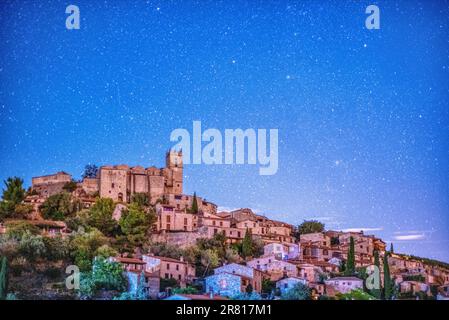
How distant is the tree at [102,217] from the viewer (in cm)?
1267

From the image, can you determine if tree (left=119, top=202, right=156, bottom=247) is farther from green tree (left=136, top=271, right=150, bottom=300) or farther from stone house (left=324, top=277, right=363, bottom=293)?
stone house (left=324, top=277, right=363, bottom=293)

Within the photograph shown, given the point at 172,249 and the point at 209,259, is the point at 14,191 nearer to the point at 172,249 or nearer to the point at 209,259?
the point at 172,249

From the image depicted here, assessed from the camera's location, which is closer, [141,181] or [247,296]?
[247,296]

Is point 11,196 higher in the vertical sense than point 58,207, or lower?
higher

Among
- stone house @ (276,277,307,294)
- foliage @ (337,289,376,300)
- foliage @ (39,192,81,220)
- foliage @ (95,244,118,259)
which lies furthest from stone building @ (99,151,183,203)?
foliage @ (337,289,376,300)

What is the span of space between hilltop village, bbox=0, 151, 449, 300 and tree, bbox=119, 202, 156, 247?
0.02m

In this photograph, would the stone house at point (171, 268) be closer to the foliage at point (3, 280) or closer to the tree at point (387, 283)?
the foliage at point (3, 280)

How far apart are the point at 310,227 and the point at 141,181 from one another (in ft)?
11.4

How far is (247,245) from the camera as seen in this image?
12.9m

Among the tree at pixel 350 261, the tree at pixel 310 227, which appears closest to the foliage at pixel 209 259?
the tree at pixel 310 227

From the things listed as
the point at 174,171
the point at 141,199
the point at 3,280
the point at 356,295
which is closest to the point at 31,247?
the point at 3,280

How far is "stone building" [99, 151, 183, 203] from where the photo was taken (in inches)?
491

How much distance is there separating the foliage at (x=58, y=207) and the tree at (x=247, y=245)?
3224 mm
